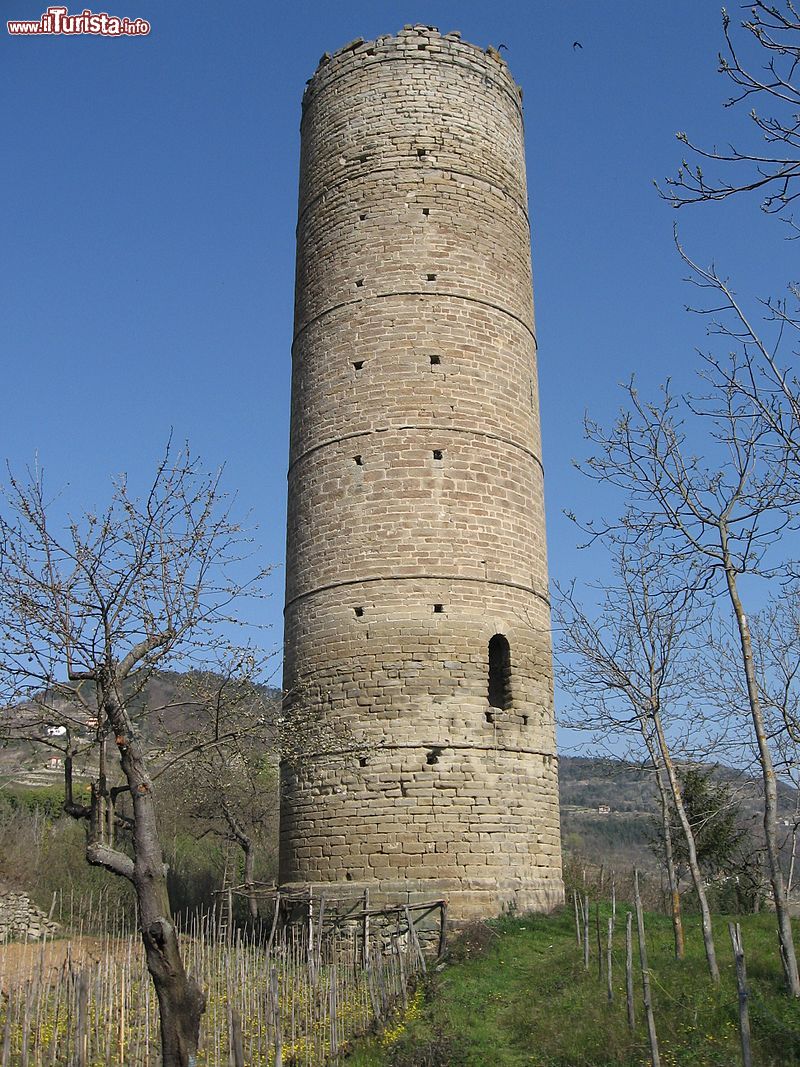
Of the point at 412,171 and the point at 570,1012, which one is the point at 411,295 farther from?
the point at 570,1012

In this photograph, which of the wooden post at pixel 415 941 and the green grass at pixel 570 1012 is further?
the wooden post at pixel 415 941

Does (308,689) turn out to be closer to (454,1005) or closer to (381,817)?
(381,817)

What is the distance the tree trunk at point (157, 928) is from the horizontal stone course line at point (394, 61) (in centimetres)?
1163

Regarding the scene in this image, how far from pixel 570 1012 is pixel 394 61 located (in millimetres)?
13408

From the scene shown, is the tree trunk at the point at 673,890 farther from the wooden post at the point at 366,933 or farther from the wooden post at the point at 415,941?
the wooden post at the point at 366,933

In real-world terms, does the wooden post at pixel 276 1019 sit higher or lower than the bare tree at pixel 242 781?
lower

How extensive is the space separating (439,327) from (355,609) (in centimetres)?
424

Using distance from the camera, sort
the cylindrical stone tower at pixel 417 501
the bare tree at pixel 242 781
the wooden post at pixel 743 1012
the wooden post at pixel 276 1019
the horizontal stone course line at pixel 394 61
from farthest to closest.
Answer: the horizontal stone course line at pixel 394 61, the cylindrical stone tower at pixel 417 501, the bare tree at pixel 242 781, the wooden post at pixel 276 1019, the wooden post at pixel 743 1012

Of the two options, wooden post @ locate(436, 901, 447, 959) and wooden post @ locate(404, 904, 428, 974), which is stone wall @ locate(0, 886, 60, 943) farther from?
wooden post @ locate(436, 901, 447, 959)

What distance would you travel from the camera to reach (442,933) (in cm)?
1178

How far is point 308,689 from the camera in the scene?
13.8 meters

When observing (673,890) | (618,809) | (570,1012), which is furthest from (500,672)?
(618,809)

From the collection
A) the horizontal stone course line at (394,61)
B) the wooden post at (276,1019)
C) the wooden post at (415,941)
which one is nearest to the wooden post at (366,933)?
the wooden post at (415,941)

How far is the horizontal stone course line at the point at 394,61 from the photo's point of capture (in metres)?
15.8
